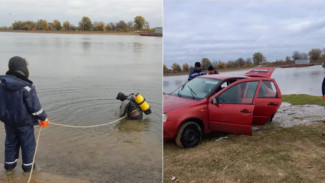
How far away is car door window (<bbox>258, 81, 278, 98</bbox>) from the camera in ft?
19.4

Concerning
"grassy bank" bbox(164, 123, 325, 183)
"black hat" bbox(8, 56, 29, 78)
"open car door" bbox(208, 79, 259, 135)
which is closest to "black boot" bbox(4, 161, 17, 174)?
"black hat" bbox(8, 56, 29, 78)

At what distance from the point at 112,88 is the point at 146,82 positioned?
2.56m

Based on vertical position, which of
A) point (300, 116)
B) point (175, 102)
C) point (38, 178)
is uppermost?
point (175, 102)

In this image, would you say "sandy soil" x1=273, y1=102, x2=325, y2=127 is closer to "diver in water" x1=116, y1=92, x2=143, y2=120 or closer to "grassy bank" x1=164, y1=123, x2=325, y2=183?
"grassy bank" x1=164, y1=123, x2=325, y2=183

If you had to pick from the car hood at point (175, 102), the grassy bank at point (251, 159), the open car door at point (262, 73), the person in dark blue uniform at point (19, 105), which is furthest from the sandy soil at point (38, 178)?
the open car door at point (262, 73)

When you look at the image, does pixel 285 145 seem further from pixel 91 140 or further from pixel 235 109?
pixel 91 140

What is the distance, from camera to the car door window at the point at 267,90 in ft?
19.4

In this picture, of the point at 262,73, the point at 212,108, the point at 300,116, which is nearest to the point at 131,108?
the point at 212,108

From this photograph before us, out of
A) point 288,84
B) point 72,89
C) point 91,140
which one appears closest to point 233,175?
point 91,140

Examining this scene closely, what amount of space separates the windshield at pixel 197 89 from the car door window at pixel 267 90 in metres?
1.05

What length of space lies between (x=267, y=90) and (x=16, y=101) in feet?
15.6

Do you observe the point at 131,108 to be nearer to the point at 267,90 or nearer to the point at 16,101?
the point at 267,90

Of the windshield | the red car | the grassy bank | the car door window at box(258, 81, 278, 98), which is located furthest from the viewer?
the car door window at box(258, 81, 278, 98)

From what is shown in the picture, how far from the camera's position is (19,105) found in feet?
12.9
